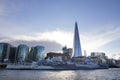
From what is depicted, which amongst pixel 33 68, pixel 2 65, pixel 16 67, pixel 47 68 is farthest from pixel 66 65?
pixel 2 65

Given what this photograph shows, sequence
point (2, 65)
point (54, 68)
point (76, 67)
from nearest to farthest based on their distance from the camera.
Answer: point (54, 68) < point (76, 67) < point (2, 65)

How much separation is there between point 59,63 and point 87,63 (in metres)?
31.9

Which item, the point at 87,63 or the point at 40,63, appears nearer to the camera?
the point at 40,63

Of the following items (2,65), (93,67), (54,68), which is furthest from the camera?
→ (2,65)

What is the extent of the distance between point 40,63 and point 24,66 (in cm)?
1360

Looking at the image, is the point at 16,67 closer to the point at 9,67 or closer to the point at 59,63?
the point at 9,67

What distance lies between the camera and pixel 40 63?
151500mm

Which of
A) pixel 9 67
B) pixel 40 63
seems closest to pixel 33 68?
pixel 40 63

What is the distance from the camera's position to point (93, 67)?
16600cm

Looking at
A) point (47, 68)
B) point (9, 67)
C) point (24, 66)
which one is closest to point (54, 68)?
point (47, 68)

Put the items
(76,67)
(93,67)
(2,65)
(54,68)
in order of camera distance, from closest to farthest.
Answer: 1. (54,68)
2. (76,67)
3. (93,67)
4. (2,65)

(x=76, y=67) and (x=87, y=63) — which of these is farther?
(x=87, y=63)

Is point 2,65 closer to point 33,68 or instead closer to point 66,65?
point 33,68

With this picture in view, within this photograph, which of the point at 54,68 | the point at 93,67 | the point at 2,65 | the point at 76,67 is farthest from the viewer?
the point at 2,65
